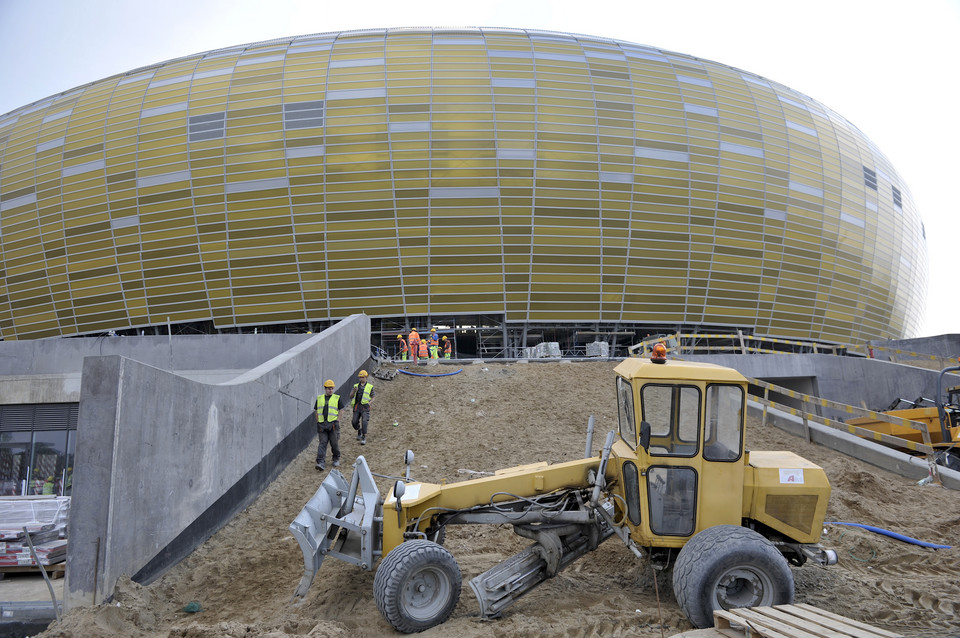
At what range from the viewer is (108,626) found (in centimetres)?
507

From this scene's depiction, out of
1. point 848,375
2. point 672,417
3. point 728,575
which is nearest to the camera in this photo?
point 728,575

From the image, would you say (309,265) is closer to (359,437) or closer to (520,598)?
(359,437)

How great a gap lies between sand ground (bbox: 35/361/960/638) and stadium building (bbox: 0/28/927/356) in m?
15.3

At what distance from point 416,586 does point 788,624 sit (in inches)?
112

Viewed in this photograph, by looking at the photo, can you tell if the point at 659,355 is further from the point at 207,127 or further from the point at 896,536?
the point at 207,127

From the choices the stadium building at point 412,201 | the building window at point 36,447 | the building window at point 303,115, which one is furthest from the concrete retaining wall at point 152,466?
the building window at point 303,115

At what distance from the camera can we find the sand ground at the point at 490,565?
5.03 m

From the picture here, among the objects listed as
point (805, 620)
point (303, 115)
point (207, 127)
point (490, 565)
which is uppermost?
point (303, 115)

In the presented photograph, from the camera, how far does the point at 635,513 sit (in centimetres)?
536

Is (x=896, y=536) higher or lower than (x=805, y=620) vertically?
lower

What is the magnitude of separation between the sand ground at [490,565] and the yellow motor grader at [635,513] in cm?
37

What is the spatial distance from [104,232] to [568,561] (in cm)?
2765

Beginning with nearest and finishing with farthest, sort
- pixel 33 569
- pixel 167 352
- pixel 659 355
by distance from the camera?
pixel 659 355
pixel 33 569
pixel 167 352

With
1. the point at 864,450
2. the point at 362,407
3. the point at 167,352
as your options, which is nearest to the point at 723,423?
the point at 362,407
